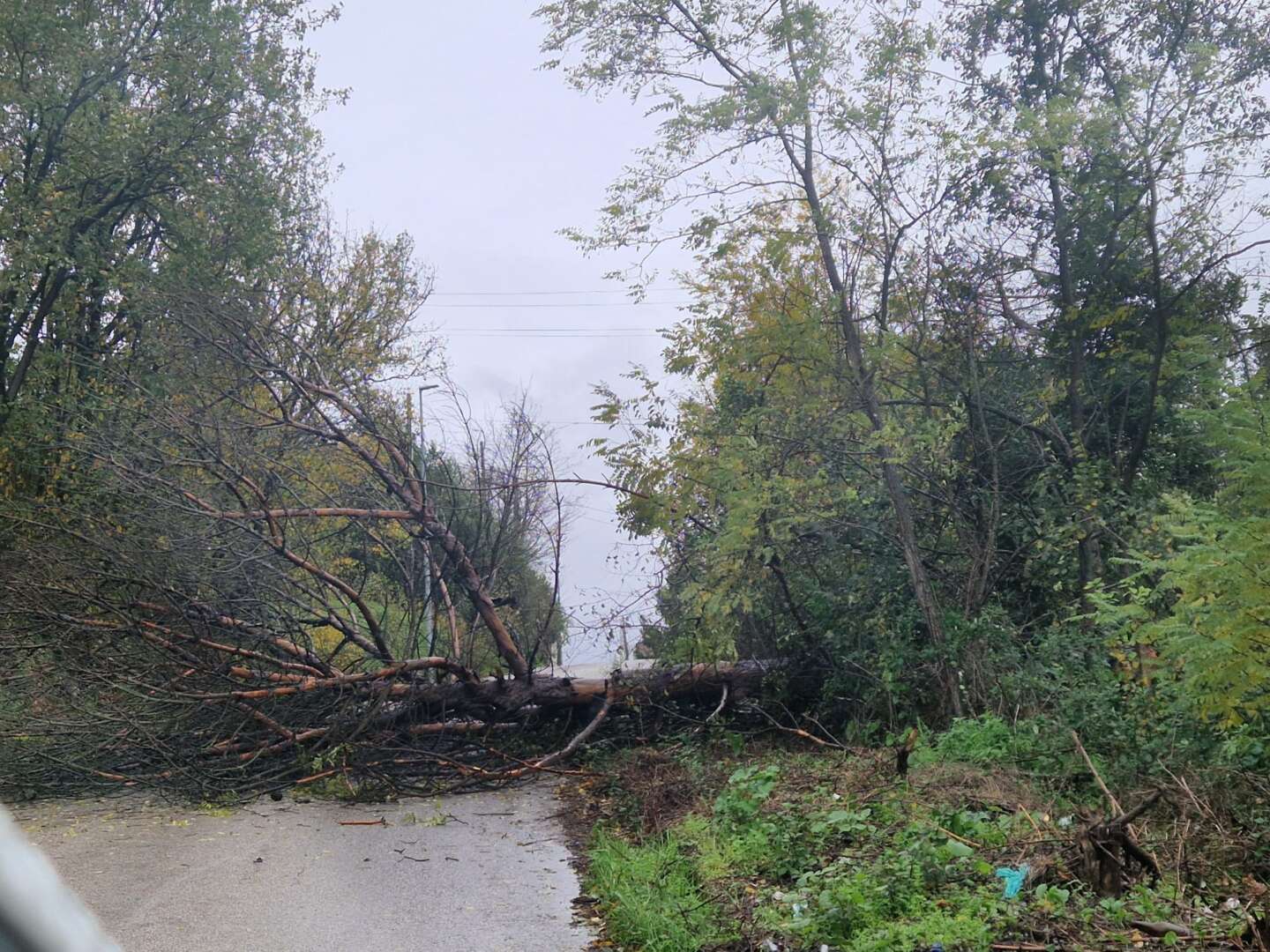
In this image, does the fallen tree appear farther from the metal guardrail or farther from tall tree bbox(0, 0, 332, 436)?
the metal guardrail

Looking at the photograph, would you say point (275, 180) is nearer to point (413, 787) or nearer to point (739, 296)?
point (739, 296)

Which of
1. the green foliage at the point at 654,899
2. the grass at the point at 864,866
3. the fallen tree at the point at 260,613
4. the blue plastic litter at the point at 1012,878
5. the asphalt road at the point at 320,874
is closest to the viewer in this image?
the grass at the point at 864,866

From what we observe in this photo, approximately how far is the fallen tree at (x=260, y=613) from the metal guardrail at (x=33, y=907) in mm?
10262

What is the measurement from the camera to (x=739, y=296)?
46.7ft

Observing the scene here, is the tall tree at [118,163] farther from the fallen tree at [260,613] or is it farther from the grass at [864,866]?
the grass at [864,866]

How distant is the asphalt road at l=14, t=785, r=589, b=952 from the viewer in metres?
6.15

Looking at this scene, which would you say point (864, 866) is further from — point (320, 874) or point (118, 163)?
point (118, 163)

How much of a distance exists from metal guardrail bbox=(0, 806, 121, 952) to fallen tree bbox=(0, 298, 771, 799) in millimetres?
10262

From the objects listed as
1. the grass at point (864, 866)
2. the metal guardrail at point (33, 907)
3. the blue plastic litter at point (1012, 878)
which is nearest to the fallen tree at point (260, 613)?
the grass at point (864, 866)

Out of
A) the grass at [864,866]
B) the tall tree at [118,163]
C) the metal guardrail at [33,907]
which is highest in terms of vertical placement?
the tall tree at [118,163]

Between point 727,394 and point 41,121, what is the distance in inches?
472

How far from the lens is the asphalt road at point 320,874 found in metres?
6.15

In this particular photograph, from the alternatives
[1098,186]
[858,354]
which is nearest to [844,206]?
[858,354]

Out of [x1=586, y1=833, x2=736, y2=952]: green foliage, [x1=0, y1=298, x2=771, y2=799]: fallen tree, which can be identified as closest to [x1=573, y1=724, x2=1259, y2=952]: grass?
[x1=586, y1=833, x2=736, y2=952]: green foliage
